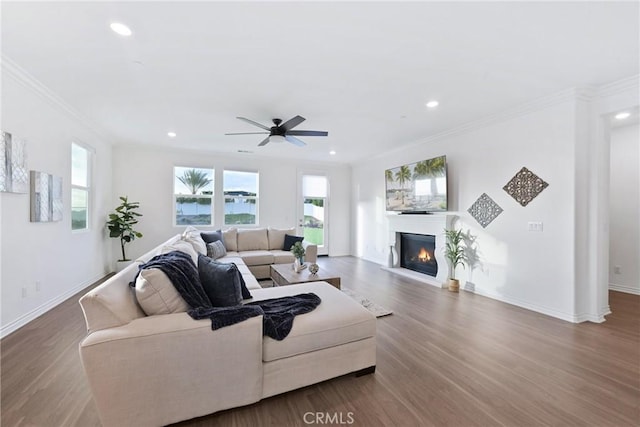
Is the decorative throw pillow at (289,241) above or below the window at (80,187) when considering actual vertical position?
below

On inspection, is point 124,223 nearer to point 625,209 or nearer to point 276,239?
point 276,239

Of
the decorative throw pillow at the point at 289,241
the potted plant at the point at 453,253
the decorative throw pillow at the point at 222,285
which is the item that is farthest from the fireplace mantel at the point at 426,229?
the decorative throw pillow at the point at 222,285

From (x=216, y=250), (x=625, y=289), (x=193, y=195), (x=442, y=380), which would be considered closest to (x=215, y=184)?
(x=193, y=195)

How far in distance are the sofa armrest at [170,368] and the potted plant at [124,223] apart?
4.57 metres

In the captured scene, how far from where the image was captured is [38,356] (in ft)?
7.75

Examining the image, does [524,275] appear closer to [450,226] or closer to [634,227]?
[450,226]

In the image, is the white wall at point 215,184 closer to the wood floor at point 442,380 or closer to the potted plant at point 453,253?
the wood floor at point 442,380

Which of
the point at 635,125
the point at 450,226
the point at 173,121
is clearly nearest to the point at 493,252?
the point at 450,226

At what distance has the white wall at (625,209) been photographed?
424cm

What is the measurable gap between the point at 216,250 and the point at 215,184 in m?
2.25

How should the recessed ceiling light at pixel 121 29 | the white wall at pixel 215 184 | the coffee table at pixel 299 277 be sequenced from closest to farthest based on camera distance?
1. the recessed ceiling light at pixel 121 29
2. the coffee table at pixel 299 277
3. the white wall at pixel 215 184

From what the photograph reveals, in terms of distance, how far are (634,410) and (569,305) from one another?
1.71 meters

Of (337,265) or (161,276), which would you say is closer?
(161,276)

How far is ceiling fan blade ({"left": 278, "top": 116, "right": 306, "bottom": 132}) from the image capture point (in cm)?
328
